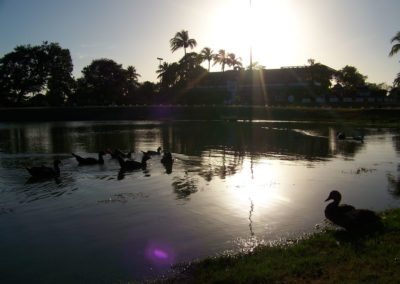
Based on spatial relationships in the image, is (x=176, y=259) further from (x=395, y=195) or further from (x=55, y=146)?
(x=55, y=146)

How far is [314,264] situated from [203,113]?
74.2 meters

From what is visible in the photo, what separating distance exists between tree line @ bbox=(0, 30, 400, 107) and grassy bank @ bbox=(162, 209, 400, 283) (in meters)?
90.6

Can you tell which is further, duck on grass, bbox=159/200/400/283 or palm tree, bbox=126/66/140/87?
palm tree, bbox=126/66/140/87

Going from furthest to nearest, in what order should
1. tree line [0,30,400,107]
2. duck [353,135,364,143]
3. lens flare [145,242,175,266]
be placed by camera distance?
tree line [0,30,400,107]
duck [353,135,364,143]
lens flare [145,242,175,266]

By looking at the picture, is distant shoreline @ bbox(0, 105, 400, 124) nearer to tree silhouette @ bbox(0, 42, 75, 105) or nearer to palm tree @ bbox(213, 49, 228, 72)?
tree silhouette @ bbox(0, 42, 75, 105)

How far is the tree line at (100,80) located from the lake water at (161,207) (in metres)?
76.9

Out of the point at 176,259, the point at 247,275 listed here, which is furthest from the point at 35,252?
the point at 247,275

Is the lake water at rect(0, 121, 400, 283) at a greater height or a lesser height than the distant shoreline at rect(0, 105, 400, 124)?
lesser

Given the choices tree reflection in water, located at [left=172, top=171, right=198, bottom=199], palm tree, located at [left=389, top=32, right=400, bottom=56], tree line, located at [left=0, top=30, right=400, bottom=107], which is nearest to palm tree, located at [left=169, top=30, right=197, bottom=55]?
tree line, located at [left=0, top=30, right=400, bottom=107]

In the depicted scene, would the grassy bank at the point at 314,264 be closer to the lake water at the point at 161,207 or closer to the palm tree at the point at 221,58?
the lake water at the point at 161,207

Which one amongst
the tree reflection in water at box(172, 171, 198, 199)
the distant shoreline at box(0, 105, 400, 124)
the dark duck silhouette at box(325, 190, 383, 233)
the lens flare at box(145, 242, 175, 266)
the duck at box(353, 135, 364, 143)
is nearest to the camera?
the lens flare at box(145, 242, 175, 266)

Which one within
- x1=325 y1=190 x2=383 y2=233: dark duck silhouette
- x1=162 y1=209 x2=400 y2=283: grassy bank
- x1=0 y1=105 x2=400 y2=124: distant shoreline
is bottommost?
x1=162 y1=209 x2=400 y2=283: grassy bank

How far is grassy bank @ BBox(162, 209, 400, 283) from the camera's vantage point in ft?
26.3

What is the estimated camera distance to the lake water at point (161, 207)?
1006cm
